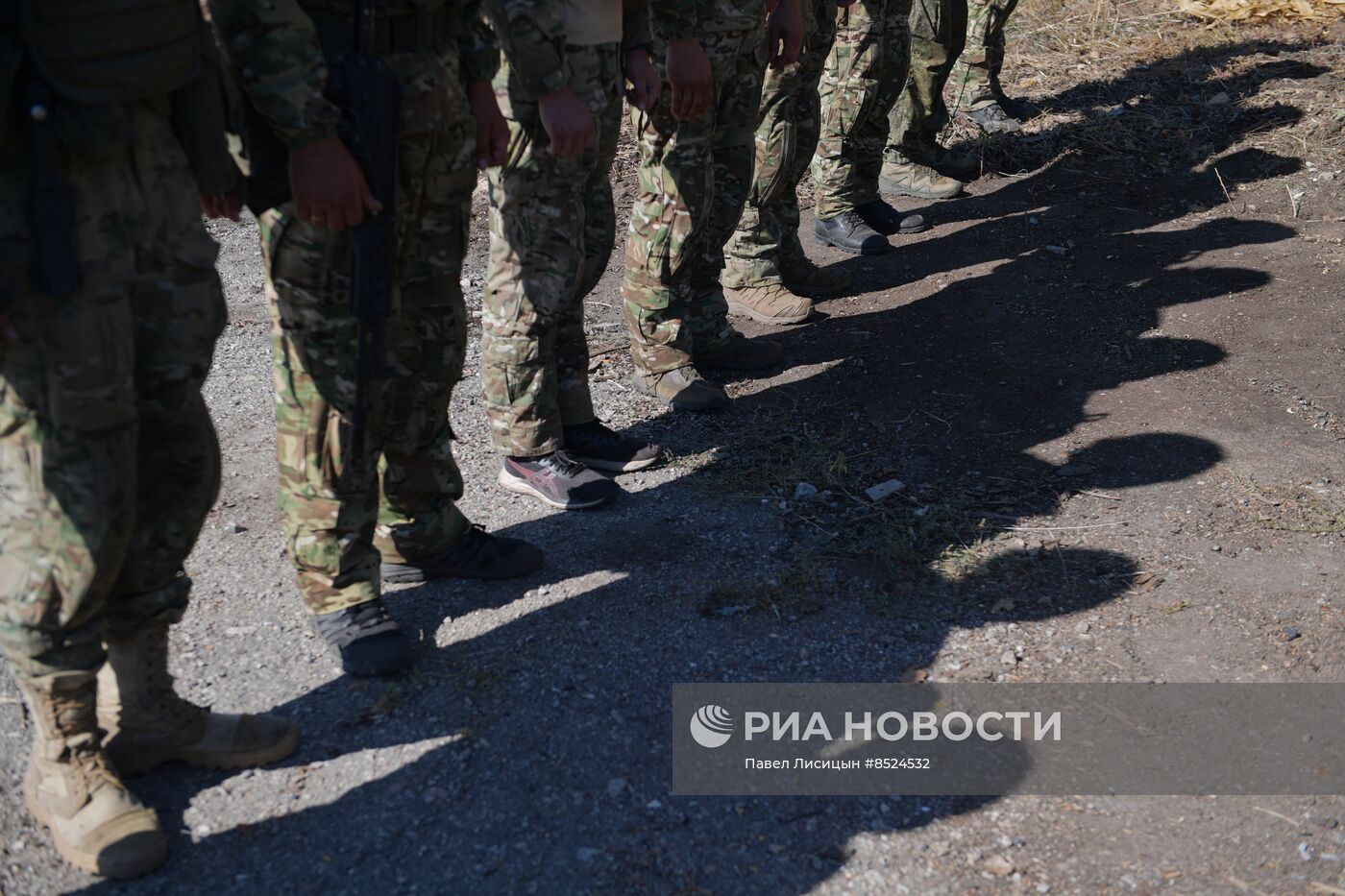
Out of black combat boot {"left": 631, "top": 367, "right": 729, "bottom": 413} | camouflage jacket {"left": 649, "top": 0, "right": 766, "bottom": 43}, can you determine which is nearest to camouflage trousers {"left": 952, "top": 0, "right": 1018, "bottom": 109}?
camouflage jacket {"left": 649, "top": 0, "right": 766, "bottom": 43}

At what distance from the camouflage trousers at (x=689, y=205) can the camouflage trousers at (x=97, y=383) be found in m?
2.14

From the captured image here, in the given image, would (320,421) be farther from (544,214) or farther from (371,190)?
(544,214)

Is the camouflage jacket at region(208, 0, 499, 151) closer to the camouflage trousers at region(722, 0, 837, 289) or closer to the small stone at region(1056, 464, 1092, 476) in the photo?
the small stone at region(1056, 464, 1092, 476)

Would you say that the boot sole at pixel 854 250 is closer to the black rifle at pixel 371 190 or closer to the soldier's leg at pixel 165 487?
the black rifle at pixel 371 190

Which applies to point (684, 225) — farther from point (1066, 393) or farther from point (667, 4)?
point (1066, 393)

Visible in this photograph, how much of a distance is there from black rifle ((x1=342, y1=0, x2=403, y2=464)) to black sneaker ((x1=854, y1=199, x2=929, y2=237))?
12.7 feet

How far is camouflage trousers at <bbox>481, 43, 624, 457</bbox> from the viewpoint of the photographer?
3365 mm

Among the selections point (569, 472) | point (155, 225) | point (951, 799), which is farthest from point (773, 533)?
point (155, 225)

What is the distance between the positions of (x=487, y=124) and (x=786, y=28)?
1.93 m

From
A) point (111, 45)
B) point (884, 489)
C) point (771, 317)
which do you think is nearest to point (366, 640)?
point (111, 45)

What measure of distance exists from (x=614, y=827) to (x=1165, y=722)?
4.30 feet

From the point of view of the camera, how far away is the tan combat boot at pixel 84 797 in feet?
7.37

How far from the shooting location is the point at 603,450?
3.93m

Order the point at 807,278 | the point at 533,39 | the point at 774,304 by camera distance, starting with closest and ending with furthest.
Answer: the point at 533,39 < the point at 774,304 < the point at 807,278
